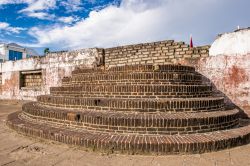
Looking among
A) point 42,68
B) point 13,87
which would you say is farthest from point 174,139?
point 13,87

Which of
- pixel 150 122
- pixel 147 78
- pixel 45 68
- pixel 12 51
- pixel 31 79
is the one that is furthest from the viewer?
pixel 12 51

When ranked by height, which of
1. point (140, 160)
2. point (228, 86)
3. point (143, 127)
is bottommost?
point (140, 160)

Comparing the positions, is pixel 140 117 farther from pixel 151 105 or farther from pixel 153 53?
pixel 153 53

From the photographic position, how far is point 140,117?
3961 mm

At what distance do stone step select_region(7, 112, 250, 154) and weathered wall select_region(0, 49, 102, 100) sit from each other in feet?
17.2

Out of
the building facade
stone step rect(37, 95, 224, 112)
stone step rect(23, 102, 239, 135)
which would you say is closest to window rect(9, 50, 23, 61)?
the building facade

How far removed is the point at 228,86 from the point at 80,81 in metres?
4.34

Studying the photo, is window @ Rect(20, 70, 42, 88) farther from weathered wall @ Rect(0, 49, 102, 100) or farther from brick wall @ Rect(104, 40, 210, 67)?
brick wall @ Rect(104, 40, 210, 67)

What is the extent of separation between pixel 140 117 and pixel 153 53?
4.19 meters

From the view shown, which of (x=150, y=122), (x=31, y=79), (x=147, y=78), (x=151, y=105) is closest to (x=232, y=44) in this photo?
(x=147, y=78)

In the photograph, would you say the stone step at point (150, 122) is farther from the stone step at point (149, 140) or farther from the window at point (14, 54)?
the window at point (14, 54)

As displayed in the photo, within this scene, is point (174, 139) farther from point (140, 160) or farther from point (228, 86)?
point (228, 86)

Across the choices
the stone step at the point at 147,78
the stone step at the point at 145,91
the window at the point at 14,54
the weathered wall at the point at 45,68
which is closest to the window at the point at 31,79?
the weathered wall at the point at 45,68

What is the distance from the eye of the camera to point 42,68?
10961 mm
